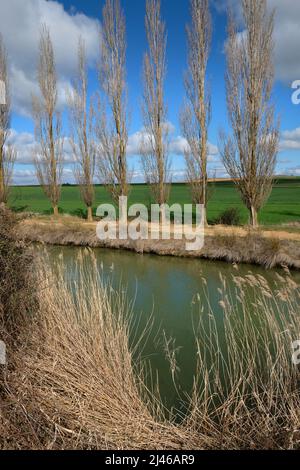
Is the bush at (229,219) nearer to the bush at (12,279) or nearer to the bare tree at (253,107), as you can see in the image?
the bare tree at (253,107)

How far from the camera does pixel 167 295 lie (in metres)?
8.77

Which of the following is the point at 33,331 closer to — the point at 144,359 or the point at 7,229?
the point at 7,229

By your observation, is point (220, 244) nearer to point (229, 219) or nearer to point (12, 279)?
point (229, 219)

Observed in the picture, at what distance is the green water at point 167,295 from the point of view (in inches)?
200

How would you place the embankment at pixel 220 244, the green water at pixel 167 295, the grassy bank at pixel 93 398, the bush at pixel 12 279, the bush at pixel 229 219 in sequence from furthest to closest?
the bush at pixel 229 219 < the embankment at pixel 220 244 < the green water at pixel 167 295 < the bush at pixel 12 279 < the grassy bank at pixel 93 398

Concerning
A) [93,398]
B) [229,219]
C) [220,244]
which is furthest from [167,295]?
[229,219]

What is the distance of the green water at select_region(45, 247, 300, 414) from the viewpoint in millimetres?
5082

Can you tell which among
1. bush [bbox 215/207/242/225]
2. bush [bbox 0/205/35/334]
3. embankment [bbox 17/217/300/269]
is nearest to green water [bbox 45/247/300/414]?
embankment [bbox 17/217/300/269]

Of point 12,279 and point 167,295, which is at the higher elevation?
point 12,279

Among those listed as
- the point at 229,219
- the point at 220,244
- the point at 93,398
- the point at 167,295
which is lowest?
the point at 167,295

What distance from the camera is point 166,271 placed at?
458 inches

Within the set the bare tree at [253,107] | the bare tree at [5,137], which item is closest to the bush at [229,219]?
the bare tree at [253,107]

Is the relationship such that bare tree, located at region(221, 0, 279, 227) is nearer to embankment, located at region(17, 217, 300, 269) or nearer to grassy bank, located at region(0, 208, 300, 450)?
embankment, located at region(17, 217, 300, 269)

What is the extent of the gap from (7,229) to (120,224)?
13.4 metres
